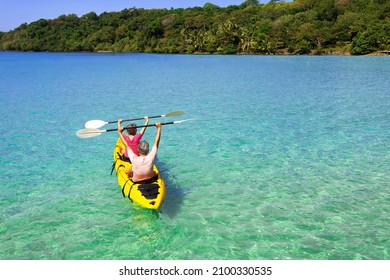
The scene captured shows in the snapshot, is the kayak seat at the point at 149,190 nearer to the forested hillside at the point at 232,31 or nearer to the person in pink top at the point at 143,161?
the person in pink top at the point at 143,161

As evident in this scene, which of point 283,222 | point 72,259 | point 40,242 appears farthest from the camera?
point 283,222

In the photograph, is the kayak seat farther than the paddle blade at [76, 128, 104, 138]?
No

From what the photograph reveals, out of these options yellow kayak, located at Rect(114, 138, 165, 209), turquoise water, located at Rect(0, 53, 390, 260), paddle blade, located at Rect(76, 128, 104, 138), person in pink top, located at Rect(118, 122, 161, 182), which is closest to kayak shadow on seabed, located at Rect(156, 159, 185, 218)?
turquoise water, located at Rect(0, 53, 390, 260)

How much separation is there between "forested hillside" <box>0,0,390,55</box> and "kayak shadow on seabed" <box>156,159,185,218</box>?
7102cm

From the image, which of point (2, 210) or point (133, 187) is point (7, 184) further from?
point (133, 187)

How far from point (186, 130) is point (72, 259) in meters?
9.38

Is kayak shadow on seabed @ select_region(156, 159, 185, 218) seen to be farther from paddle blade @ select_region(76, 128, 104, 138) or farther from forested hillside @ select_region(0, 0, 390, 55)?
forested hillside @ select_region(0, 0, 390, 55)

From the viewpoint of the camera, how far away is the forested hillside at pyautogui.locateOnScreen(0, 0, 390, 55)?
7712 cm

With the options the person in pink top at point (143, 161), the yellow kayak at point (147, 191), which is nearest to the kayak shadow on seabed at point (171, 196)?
the yellow kayak at point (147, 191)

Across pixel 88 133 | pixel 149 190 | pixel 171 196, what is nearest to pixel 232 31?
pixel 88 133

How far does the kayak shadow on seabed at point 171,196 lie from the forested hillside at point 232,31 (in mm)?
71017

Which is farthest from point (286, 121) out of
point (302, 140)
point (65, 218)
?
point (65, 218)

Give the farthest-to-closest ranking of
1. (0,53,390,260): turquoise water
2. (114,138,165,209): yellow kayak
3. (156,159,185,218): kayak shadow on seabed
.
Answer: (156,159,185,218): kayak shadow on seabed, (114,138,165,209): yellow kayak, (0,53,390,260): turquoise water

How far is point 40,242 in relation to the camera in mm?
6523
